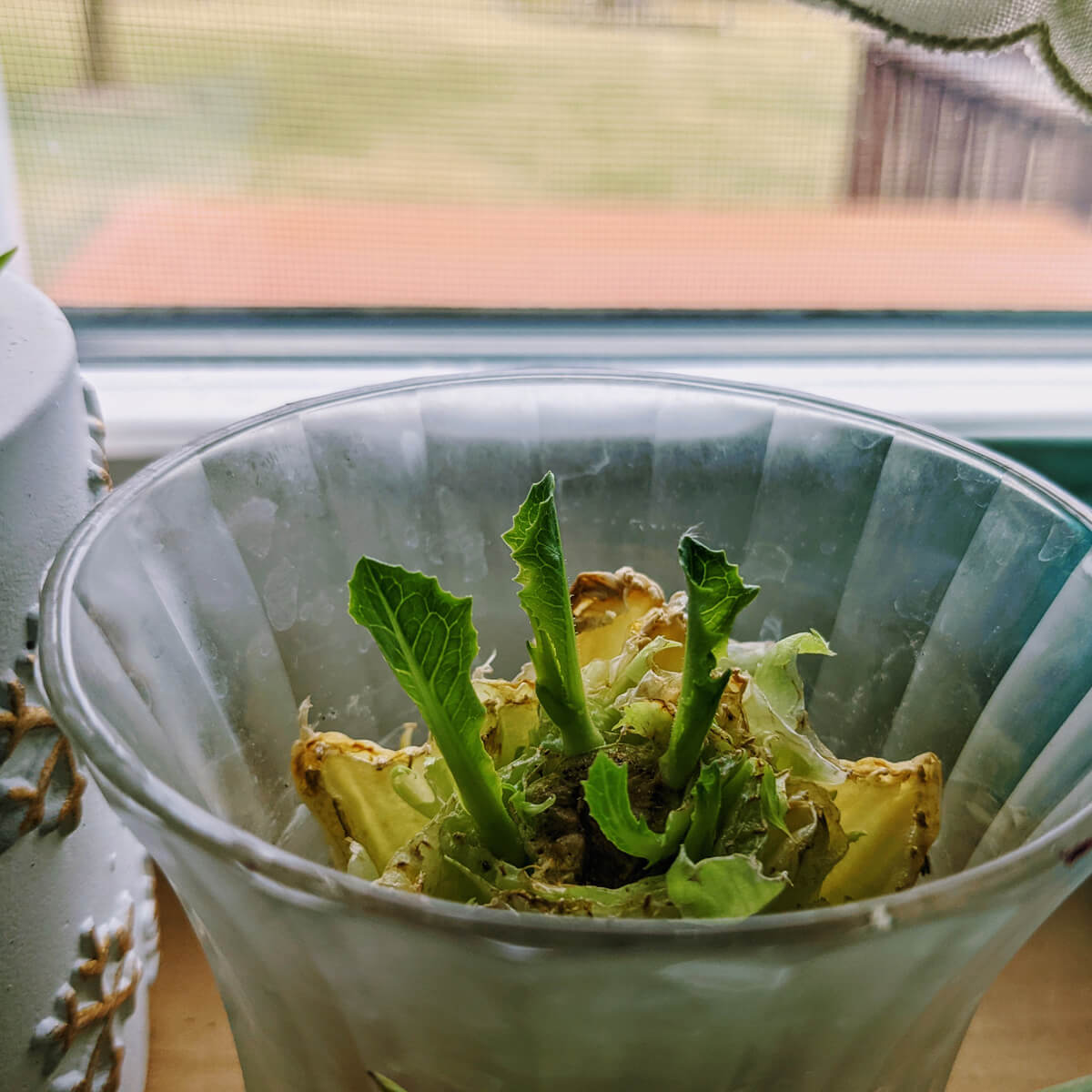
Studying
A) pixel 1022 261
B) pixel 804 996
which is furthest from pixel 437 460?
pixel 1022 261

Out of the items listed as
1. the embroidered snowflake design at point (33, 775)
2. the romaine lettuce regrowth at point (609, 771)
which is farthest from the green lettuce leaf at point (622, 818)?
the embroidered snowflake design at point (33, 775)

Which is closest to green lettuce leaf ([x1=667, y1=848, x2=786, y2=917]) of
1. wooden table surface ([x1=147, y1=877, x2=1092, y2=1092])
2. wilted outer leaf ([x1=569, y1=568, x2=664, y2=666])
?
wilted outer leaf ([x1=569, y1=568, x2=664, y2=666])

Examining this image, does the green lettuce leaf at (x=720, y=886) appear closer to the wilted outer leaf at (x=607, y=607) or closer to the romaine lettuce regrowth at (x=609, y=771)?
the romaine lettuce regrowth at (x=609, y=771)

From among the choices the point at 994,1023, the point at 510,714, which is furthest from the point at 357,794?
the point at 994,1023

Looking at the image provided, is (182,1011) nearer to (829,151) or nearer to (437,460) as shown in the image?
(437,460)

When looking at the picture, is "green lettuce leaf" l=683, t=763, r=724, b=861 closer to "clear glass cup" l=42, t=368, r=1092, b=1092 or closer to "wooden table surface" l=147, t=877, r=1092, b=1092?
"clear glass cup" l=42, t=368, r=1092, b=1092

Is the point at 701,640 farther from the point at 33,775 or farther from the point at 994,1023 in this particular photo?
the point at 994,1023

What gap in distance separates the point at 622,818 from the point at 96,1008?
19 centimetres

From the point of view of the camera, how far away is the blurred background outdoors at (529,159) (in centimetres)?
42

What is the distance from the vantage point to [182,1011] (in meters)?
0.39

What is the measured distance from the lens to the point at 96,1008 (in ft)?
1.01

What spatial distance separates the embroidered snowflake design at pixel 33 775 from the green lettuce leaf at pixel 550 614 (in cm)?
13

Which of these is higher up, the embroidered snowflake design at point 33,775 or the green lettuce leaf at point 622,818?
the green lettuce leaf at point 622,818

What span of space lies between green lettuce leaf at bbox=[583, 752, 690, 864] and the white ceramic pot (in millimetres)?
147
